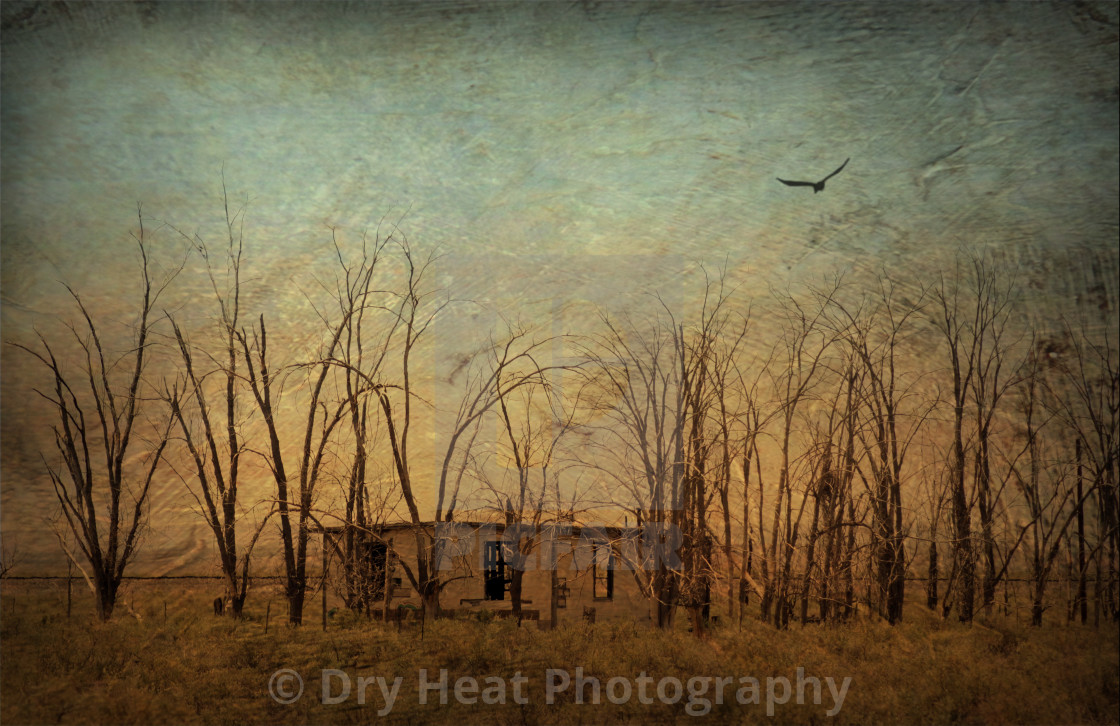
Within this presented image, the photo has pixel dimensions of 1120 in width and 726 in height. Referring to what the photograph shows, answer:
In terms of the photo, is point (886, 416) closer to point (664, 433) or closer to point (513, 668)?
point (664, 433)

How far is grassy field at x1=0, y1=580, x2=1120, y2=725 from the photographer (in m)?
3.42

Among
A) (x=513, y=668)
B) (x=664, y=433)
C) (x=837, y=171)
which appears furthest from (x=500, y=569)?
(x=837, y=171)

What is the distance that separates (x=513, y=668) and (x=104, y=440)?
6.35 feet

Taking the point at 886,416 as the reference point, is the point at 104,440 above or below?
below

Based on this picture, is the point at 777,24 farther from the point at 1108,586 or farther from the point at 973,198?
the point at 1108,586

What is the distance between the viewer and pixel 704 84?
4023mm

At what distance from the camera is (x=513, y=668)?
3.67 meters

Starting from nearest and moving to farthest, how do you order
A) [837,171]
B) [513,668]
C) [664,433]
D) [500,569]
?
[513,668]
[500,569]
[664,433]
[837,171]

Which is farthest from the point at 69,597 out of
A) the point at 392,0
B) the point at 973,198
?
the point at 973,198

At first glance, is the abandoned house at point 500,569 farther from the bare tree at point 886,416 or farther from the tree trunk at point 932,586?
the tree trunk at point 932,586

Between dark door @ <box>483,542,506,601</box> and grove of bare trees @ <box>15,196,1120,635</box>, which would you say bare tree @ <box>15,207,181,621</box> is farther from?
dark door @ <box>483,542,506,601</box>

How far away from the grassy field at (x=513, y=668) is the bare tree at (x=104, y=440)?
0.63 feet

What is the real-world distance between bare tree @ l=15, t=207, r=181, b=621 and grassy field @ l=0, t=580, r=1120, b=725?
19 cm

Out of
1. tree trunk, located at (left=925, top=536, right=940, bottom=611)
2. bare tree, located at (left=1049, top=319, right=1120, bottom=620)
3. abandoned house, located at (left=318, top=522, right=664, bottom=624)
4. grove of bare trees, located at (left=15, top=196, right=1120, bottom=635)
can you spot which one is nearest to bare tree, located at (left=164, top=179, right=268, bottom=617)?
grove of bare trees, located at (left=15, top=196, right=1120, bottom=635)
